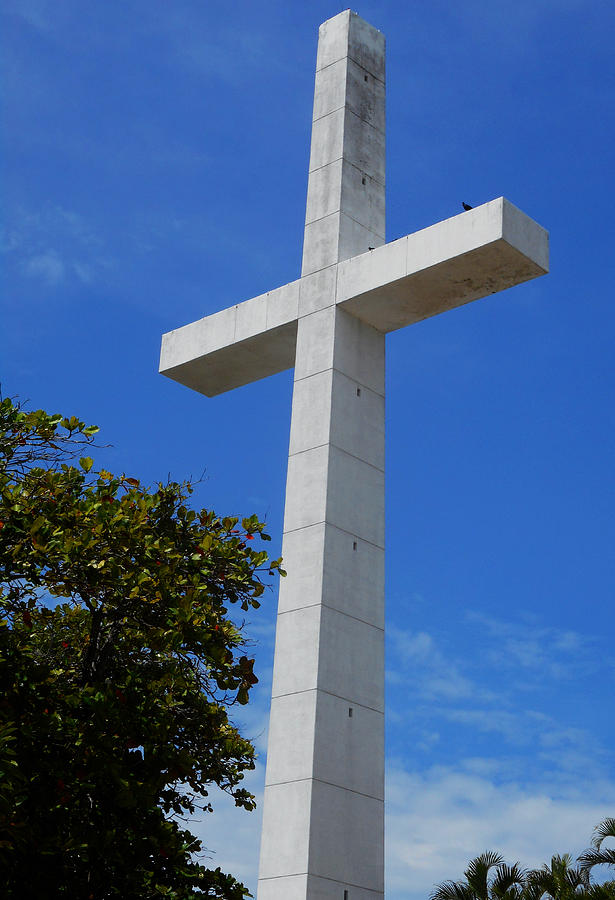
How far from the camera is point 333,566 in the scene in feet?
47.9

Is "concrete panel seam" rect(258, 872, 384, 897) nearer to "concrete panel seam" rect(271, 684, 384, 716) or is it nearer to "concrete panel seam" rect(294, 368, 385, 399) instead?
"concrete panel seam" rect(271, 684, 384, 716)

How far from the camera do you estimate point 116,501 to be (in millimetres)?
10648

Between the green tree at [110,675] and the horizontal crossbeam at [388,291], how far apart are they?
17.5ft

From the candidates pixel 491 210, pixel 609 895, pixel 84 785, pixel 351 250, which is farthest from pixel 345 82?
pixel 609 895

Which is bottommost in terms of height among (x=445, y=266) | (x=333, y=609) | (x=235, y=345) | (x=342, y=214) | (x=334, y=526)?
(x=333, y=609)

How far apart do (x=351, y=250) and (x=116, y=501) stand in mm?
7363

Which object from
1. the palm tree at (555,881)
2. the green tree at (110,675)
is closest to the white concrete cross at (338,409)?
the green tree at (110,675)

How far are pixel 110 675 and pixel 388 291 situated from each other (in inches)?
266

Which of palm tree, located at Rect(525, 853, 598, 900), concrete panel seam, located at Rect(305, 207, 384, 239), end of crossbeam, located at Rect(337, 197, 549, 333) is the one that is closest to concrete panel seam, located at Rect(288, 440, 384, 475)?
end of crossbeam, located at Rect(337, 197, 549, 333)

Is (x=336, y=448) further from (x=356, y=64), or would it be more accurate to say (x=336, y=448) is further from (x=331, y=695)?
(x=356, y=64)

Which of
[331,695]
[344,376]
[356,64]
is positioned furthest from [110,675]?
[356,64]

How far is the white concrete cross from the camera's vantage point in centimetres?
1366

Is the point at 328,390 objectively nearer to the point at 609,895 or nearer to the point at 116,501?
the point at 116,501

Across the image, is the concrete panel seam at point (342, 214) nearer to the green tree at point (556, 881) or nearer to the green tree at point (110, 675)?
the green tree at point (110, 675)
